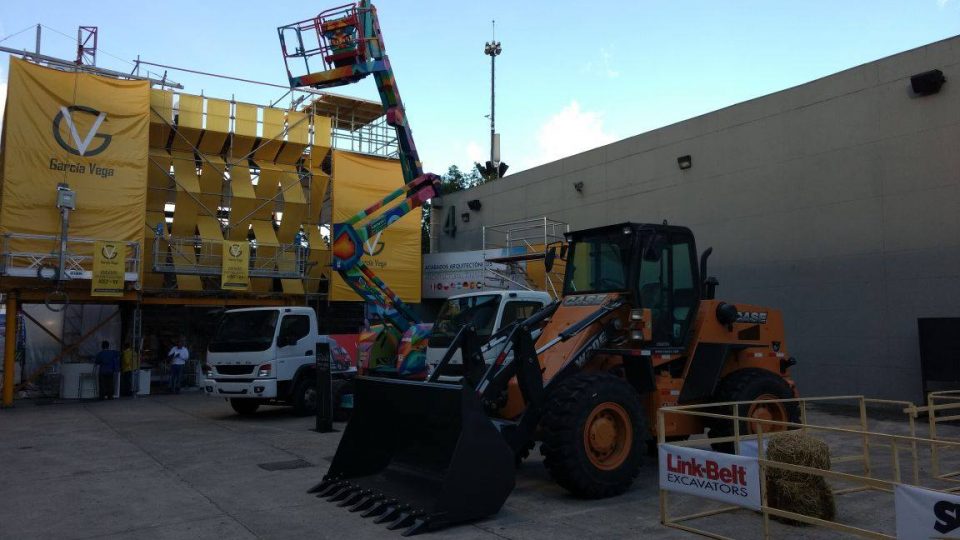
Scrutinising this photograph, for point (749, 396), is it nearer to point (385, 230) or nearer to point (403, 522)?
point (403, 522)

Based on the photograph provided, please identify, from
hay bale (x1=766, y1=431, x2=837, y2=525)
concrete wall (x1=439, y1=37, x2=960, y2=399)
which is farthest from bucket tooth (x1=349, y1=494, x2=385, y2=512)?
concrete wall (x1=439, y1=37, x2=960, y2=399)

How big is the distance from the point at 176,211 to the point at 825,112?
63.8 ft

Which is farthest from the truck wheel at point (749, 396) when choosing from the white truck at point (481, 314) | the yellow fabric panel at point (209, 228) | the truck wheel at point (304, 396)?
the yellow fabric panel at point (209, 228)

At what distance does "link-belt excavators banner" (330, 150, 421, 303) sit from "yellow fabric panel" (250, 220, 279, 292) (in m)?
2.26

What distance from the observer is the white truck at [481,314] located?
37.9 feet

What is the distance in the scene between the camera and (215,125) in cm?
2319

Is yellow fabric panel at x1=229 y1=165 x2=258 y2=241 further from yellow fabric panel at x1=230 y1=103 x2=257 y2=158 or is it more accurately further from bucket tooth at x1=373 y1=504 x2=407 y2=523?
bucket tooth at x1=373 y1=504 x2=407 y2=523

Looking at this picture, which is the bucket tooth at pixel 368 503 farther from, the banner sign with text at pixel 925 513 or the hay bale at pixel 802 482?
the banner sign with text at pixel 925 513

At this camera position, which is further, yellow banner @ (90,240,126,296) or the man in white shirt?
the man in white shirt

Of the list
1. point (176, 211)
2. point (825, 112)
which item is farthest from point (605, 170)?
point (176, 211)

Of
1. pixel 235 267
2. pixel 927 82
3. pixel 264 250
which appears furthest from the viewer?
pixel 264 250

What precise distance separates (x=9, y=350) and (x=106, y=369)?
2.41 metres

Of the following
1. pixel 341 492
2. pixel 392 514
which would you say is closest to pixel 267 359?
pixel 341 492

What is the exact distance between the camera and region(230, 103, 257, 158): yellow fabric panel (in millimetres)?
23625
